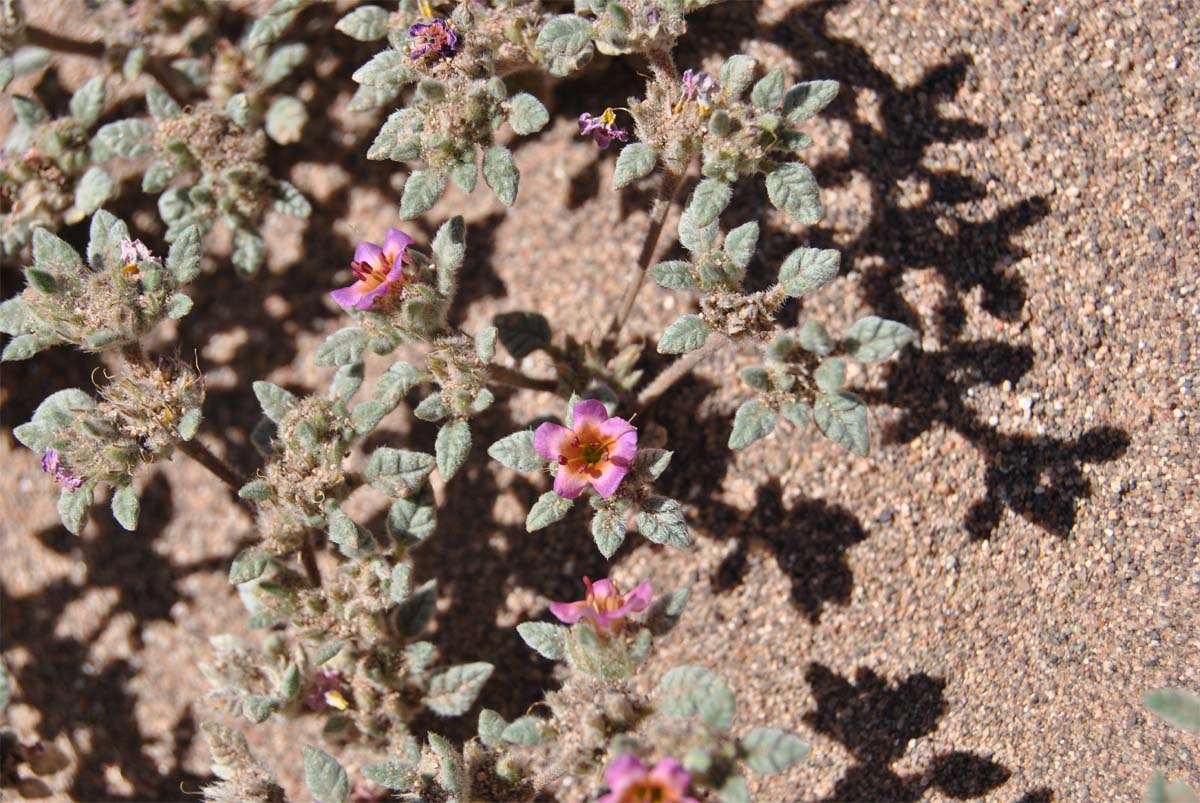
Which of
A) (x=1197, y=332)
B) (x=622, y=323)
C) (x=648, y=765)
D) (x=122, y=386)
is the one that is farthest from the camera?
(x=622, y=323)

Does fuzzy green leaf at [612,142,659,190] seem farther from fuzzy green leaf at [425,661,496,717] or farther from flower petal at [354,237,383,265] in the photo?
fuzzy green leaf at [425,661,496,717]

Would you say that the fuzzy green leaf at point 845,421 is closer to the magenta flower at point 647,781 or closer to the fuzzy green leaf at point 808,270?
the fuzzy green leaf at point 808,270

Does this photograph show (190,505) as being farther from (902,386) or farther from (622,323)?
(902,386)

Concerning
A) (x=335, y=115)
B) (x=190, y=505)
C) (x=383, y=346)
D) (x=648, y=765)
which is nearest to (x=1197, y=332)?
(x=648, y=765)

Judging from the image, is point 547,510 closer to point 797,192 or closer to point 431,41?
point 797,192

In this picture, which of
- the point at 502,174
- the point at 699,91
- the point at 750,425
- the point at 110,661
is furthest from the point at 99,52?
the point at 750,425

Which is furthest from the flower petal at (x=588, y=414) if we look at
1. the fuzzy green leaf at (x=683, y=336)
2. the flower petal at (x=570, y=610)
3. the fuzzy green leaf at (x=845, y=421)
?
the fuzzy green leaf at (x=845, y=421)
